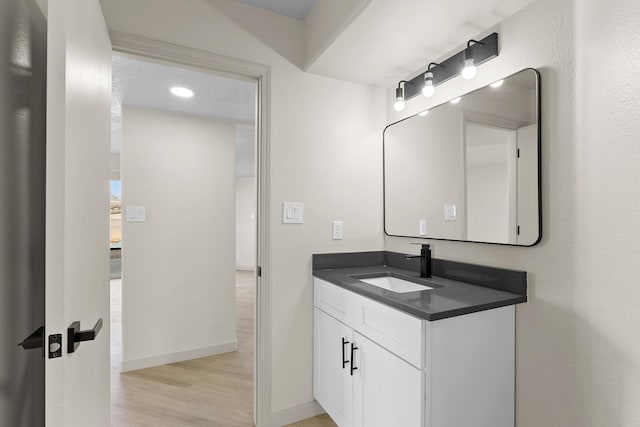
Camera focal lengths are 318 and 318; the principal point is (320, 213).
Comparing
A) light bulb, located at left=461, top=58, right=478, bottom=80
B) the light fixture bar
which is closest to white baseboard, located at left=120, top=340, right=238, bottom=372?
the light fixture bar

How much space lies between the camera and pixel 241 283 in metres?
5.90

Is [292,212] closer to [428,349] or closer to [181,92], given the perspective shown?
[428,349]

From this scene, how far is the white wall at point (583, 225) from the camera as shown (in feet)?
3.37

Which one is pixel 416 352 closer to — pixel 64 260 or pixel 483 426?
pixel 483 426

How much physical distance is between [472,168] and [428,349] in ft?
3.03

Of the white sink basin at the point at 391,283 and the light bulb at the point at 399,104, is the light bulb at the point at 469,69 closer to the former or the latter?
the light bulb at the point at 399,104

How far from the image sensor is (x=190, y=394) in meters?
2.23

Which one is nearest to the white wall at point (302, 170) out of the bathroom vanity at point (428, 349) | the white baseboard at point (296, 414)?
the white baseboard at point (296, 414)

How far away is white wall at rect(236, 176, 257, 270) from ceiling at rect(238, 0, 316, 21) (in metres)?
5.66

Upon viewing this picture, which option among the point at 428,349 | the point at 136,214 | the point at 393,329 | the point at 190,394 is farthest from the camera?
the point at 136,214

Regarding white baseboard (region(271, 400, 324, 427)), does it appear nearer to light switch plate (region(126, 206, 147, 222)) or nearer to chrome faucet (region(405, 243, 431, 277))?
chrome faucet (region(405, 243, 431, 277))

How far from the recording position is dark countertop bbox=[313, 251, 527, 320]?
1207 mm

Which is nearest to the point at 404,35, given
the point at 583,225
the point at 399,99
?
the point at 399,99

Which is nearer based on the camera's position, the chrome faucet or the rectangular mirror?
the rectangular mirror
